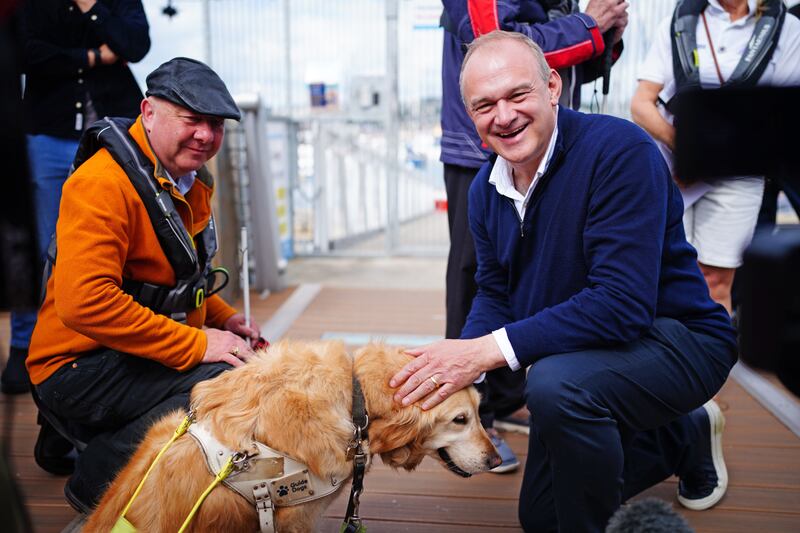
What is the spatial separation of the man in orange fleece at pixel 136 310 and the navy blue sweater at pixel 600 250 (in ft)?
3.15

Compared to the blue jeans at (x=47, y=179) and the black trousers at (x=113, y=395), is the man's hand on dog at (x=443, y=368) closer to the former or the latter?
the black trousers at (x=113, y=395)

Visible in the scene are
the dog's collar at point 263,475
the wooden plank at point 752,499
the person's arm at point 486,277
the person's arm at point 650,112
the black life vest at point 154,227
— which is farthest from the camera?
the person's arm at point 650,112

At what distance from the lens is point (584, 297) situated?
1798 mm

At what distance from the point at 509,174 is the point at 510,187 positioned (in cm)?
5

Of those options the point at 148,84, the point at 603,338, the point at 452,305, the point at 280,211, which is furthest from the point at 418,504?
the point at 280,211

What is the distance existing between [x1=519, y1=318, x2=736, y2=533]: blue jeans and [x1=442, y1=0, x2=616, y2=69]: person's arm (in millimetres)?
1066

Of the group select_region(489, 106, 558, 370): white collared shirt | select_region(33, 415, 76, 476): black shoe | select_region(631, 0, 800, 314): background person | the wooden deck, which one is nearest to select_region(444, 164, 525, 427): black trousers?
the wooden deck

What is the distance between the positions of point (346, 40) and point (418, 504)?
565 cm

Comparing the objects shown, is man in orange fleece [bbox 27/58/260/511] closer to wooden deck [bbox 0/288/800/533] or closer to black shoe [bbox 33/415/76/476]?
wooden deck [bbox 0/288/800/533]

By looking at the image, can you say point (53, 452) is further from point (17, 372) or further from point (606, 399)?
point (606, 399)

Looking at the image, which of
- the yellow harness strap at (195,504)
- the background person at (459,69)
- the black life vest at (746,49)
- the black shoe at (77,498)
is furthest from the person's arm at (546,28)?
the black shoe at (77,498)

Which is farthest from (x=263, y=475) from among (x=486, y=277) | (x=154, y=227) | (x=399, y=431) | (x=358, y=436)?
(x=486, y=277)

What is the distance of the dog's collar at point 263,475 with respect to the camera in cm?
165

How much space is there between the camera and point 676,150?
2.60ft
